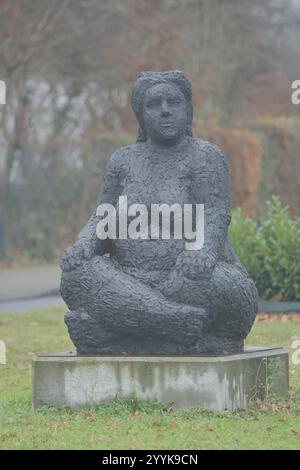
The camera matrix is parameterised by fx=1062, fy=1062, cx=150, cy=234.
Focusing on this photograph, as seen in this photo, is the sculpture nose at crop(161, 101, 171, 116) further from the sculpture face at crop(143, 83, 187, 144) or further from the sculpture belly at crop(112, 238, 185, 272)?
the sculpture belly at crop(112, 238, 185, 272)

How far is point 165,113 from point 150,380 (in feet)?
6.68

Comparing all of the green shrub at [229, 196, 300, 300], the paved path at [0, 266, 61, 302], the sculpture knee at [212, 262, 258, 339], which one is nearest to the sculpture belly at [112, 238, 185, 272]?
the sculpture knee at [212, 262, 258, 339]

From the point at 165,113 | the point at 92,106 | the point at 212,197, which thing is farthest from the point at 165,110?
the point at 92,106

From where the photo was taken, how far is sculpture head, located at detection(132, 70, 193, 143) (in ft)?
26.6

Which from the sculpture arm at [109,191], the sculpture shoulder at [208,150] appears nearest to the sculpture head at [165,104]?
the sculpture shoulder at [208,150]

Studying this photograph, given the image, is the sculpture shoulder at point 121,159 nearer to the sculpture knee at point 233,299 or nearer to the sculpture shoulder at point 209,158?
the sculpture shoulder at point 209,158

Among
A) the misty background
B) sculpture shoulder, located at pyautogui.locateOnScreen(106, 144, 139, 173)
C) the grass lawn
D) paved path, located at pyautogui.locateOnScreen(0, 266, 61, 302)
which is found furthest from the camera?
the misty background

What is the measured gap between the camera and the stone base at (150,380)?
297 inches

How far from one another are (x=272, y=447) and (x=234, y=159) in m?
20.5

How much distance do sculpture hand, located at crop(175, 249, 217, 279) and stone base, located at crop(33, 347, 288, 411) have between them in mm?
606

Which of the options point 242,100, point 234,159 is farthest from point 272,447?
point 242,100

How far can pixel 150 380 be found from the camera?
7.59 meters

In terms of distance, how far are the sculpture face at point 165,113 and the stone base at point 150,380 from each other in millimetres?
1715

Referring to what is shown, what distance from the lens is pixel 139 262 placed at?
7977 mm
